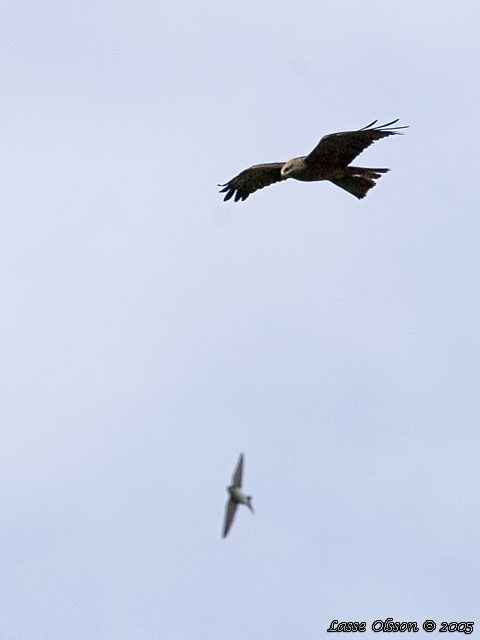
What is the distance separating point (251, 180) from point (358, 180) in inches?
122

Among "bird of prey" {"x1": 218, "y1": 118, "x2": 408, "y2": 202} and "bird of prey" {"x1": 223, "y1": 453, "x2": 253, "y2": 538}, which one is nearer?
"bird of prey" {"x1": 223, "y1": 453, "x2": 253, "y2": 538}

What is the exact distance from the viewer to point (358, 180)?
23.1m

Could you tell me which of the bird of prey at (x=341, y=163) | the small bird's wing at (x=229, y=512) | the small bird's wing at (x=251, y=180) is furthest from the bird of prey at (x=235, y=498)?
the small bird's wing at (x=251, y=180)

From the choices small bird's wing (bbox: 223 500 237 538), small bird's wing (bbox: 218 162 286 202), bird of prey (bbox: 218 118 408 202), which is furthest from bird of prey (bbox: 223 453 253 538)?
small bird's wing (bbox: 218 162 286 202)

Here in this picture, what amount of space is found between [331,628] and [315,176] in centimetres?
717

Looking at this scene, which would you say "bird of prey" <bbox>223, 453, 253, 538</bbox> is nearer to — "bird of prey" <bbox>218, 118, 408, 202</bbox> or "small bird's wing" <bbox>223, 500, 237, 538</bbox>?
"small bird's wing" <bbox>223, 500, 237, 538</bbox>

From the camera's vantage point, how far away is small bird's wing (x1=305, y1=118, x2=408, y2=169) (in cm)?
2177

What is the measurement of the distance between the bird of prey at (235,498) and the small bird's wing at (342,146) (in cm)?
672

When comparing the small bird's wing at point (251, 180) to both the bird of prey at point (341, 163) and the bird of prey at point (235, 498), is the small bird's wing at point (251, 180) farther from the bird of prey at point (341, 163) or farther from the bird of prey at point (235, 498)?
the bird of prey at point (235, 498)

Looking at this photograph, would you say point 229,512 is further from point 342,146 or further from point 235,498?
point 342,146

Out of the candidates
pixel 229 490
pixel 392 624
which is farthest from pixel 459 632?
pixel 229 490

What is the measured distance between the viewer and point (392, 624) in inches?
745

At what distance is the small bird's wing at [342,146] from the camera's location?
21.8 meters

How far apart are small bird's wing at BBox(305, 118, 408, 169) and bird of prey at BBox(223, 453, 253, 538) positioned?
6.72 m
